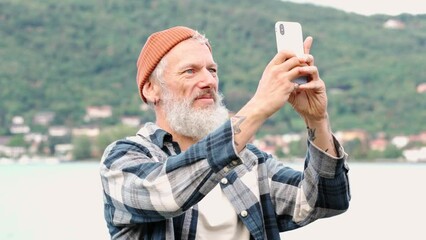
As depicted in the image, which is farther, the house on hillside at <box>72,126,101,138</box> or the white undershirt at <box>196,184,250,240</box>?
the house on hillside at <box>72,126,101,138</box>

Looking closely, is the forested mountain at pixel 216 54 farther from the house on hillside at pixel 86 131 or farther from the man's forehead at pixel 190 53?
the man's forehead at pixel 190 53

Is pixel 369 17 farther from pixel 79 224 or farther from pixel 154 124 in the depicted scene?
pixel 154 124

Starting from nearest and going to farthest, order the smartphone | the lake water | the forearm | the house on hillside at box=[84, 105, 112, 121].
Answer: the smartphone < the forearm < the lake water < the house on hillside at box=[84, 105, 112, 121]

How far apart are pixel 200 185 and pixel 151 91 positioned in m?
0.69

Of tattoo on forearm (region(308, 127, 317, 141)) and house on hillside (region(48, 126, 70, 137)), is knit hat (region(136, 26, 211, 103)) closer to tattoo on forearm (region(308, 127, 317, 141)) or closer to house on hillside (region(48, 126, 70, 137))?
tattoo on forearm (region(308, 127, 317, 141))

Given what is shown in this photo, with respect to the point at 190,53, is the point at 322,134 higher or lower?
lower

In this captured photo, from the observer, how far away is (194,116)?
3.26 metres

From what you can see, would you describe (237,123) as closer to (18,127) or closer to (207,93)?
(207,93)

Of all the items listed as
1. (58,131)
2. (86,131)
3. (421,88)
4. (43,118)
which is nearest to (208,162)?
(86,131)

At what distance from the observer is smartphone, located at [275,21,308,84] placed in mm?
2922

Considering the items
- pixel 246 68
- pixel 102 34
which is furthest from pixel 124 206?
pixel 102 34

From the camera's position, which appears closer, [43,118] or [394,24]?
[43,118]

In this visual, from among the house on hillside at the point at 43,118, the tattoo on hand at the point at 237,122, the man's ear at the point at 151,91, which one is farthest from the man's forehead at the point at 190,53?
the house on hillside at the point at 43,118

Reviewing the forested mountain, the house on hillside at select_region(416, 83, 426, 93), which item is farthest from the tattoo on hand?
the house on hillside at select_region(416, 83, 426, 93)
